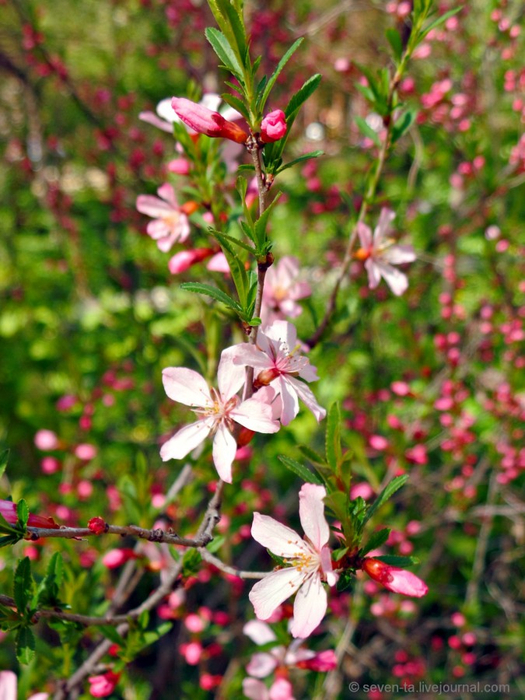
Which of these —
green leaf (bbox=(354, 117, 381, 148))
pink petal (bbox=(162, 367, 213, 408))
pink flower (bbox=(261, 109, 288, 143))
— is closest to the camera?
pink flower (bbox=(261, 109, 288, 143))

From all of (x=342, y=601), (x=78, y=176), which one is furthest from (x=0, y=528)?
(x=78, y=176)

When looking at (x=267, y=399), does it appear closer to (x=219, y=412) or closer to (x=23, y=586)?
(x=219, y=412)

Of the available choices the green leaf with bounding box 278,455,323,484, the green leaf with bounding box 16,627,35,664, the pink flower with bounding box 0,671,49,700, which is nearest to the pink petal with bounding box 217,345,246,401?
the green leaf with bounding box 278,455,323,484

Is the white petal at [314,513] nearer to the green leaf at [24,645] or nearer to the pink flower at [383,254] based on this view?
the green leaf at [24,645]

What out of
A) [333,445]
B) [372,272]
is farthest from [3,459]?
[372,272]

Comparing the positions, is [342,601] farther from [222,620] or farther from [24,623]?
[24,623]

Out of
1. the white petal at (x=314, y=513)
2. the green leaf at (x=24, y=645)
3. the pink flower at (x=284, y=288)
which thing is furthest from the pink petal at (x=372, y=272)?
the green leaf at (x=24, y=645)

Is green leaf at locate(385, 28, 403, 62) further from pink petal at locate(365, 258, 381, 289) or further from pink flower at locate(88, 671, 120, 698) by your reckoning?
pink flower at locate(88, 671, 120, 698)
